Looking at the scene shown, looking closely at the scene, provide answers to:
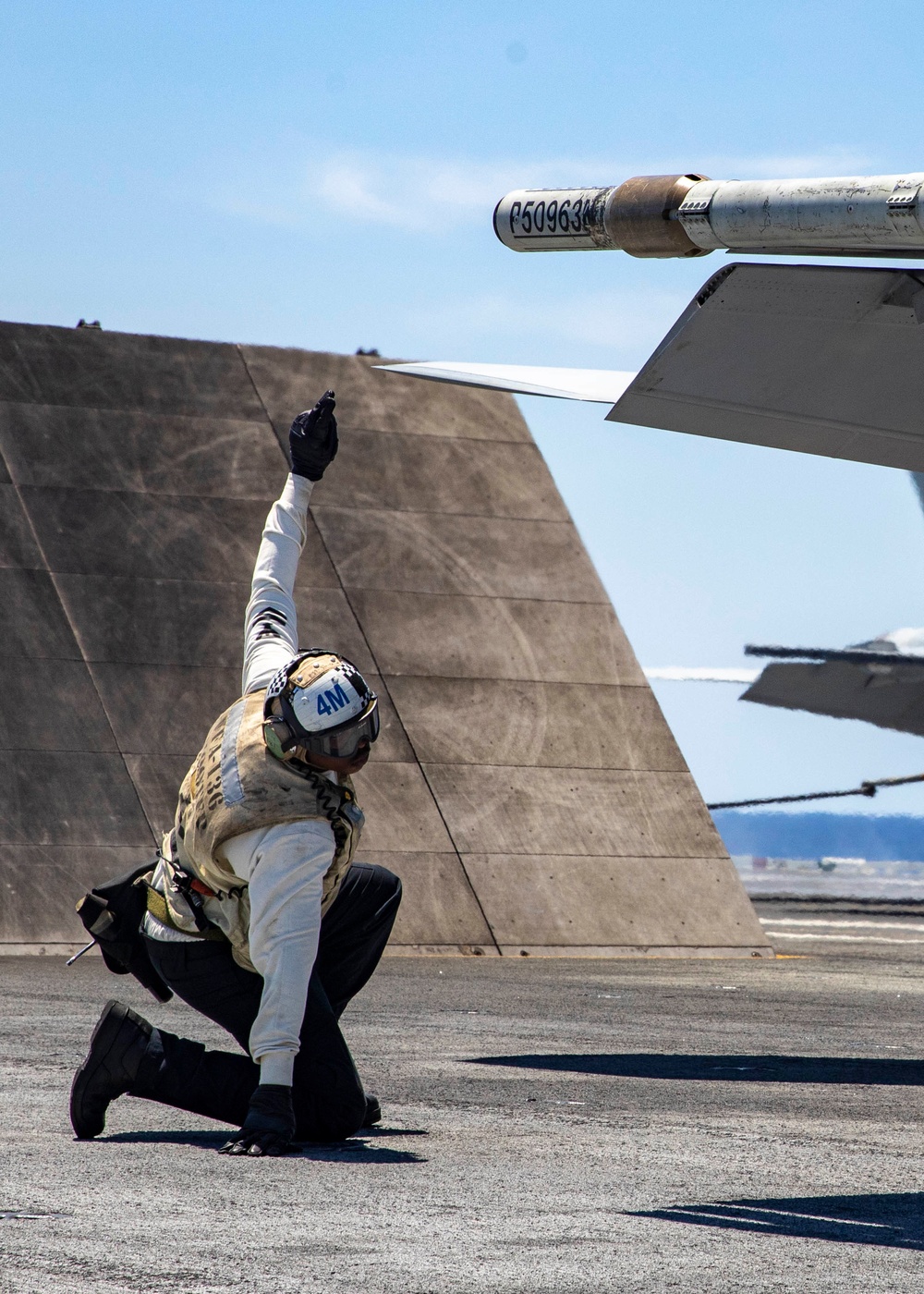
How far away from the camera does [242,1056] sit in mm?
5242

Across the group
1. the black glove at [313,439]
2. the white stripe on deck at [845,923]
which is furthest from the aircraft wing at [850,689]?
the black glove at [313,439]

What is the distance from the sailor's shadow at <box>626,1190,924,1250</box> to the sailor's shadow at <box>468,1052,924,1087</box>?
7.80ft

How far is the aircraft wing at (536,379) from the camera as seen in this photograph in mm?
8500

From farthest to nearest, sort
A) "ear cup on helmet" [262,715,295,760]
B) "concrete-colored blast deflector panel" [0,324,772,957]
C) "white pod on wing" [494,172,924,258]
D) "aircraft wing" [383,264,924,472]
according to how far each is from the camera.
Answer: "concrete-colored blast deflector panel" [0,324,772,957] < "aircraft wing" [383,264,924,472] < "ear cup on helmet" [262,715,295,760] < "white pod on wing" [494,172,924,258]

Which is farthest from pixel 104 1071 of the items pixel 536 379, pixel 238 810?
pixel 536 379

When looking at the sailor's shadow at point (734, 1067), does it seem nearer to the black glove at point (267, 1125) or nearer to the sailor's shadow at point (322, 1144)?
the sailor's shadow at point (322, 1144)

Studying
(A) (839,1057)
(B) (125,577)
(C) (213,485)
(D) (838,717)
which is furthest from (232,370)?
(D) (838,717)

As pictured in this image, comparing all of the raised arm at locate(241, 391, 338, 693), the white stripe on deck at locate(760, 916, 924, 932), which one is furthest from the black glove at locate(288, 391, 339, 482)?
the white stripe on deck at locate(760, 916, 924, 932)

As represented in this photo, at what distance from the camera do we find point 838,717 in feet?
105

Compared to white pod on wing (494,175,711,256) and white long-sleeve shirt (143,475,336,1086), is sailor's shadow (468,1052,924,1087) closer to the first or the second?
white long-sleeve shirt (143,475,336,1086)

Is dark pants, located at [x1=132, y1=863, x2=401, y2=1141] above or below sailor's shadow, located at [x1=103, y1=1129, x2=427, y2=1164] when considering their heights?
above

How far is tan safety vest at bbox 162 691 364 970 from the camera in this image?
5.12 m

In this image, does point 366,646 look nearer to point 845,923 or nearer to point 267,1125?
point 267,1125

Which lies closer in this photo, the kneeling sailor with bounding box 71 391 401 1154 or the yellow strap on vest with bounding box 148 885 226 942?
the kneeling sailor with bounding box 71 391 401 1154
